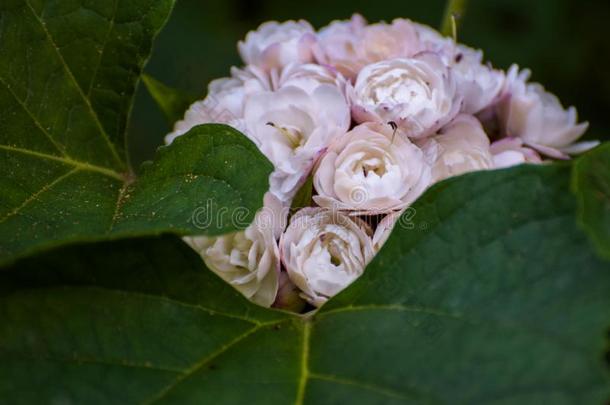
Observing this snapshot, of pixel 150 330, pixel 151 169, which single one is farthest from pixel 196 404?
pixel 151 169

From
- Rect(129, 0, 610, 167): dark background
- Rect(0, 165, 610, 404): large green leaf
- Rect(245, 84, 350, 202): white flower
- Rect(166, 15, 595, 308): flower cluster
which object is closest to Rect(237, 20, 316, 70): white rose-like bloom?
Rect(166, 15, 595, 308): flower cluster

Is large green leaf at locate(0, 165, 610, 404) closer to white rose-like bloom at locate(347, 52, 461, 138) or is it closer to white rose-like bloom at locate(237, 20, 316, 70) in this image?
white rose-like bloom at locate(347, 52, 461, 138)

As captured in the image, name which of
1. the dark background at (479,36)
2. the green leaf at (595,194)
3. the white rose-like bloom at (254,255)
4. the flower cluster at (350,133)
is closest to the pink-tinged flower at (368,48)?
the flower cluster at (350,133)

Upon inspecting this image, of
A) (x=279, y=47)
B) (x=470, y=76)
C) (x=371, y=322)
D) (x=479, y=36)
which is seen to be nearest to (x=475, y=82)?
(x=470, y=76)

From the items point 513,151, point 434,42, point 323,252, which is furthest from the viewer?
point 434,42

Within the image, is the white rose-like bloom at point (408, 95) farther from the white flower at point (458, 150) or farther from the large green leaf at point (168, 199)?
the large green leaf at point (168, 199)

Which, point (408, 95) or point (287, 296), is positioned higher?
point (408, 95)

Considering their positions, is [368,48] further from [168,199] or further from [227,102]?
[168,199]
